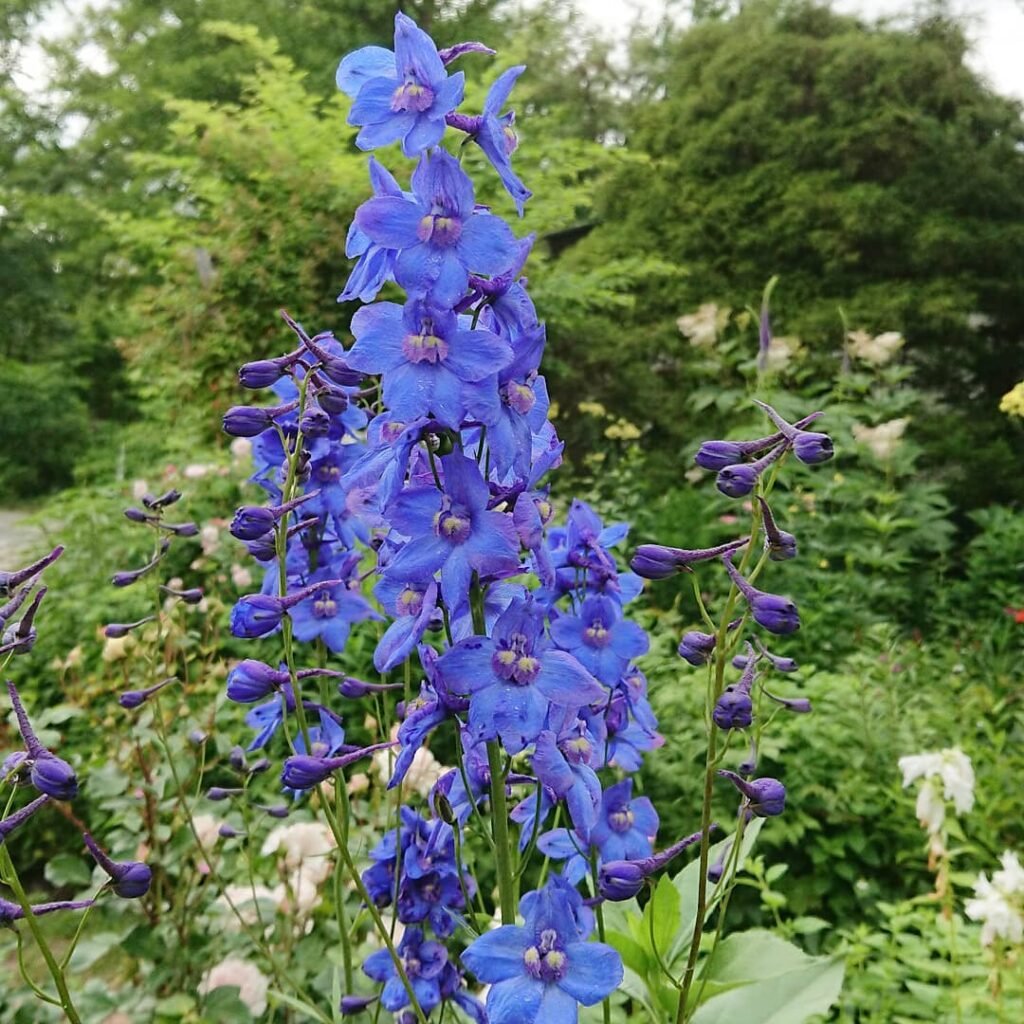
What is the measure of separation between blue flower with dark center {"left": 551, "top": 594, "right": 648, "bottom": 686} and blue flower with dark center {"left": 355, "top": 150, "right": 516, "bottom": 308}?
421 millimetres

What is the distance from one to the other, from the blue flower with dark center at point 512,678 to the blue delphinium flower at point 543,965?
184 millimetres

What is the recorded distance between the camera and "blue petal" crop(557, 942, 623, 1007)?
0.86 meters

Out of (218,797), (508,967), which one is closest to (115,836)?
(218,797)

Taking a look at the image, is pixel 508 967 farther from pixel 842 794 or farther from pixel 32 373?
pixel 32 373

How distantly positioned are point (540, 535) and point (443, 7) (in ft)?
38.8

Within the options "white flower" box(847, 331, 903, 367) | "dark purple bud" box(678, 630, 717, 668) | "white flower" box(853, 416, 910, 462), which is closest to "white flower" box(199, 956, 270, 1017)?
"dark purple bud" box(678, 630, 717, 668)

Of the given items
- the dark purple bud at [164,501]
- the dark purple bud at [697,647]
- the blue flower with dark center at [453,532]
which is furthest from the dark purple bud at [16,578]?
the dark purple bud at [697,647]

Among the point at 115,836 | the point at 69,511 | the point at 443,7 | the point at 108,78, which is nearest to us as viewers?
the point at 115,836

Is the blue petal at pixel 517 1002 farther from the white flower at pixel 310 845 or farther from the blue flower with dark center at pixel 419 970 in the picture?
the white flower at pixel 310 845

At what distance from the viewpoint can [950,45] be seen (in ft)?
26.0

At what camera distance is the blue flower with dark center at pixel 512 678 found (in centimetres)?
82

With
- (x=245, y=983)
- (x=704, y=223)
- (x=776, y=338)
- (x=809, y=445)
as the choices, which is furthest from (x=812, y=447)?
(x=704, y=223)

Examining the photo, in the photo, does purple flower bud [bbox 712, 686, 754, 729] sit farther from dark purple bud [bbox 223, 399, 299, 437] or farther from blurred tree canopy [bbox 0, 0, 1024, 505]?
blurred tree canopy [bbox 0, 0, 1024, 505]

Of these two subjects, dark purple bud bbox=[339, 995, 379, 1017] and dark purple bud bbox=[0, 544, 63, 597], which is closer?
dark purple bud bbox=[0, 544, 63, 597]
